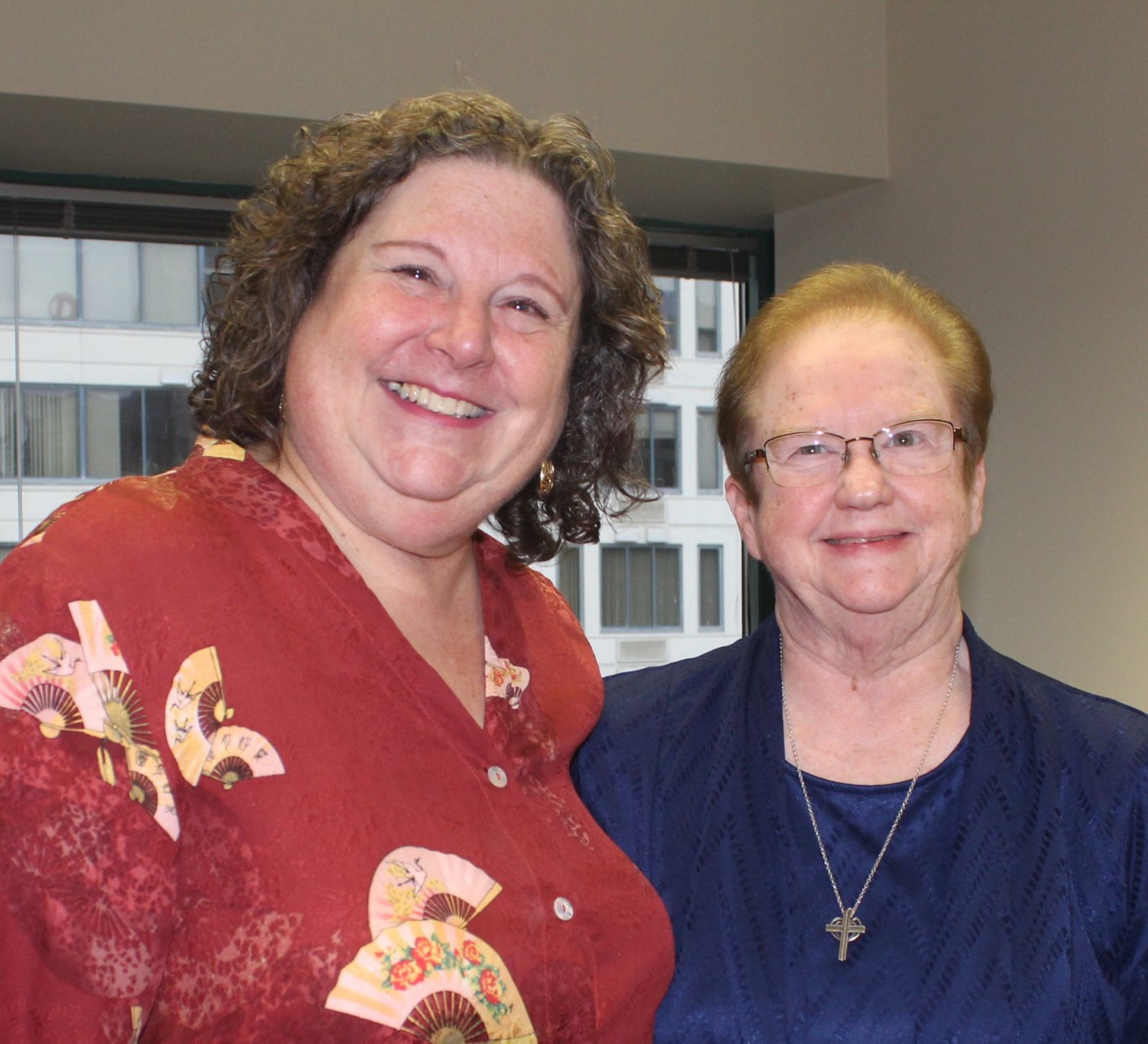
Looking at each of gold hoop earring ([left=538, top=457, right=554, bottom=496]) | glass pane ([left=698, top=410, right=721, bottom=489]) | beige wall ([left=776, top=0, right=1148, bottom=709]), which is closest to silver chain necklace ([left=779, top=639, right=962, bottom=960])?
gold hoop earring ([left=538, top=457, right=554, bottom=496])

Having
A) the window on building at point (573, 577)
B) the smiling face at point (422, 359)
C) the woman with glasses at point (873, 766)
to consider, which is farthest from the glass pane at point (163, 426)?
the smiling face at point (422, 359)

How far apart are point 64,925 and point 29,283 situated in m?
3.08

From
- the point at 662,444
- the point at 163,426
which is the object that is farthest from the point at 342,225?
the point at 662,444

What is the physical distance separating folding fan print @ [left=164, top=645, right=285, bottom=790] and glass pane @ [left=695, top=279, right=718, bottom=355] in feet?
10.9

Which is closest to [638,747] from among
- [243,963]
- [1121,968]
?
[1121,968]

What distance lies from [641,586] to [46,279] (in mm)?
2047

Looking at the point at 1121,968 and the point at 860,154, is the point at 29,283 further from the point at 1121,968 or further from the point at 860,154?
the point at 1121,968

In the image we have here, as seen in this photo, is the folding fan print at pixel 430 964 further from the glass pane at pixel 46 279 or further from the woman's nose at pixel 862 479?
the glass pane at pixel 46 279

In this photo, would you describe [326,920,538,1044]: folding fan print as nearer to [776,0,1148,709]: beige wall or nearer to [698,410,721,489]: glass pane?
[776,0,1148,709]: beige wall

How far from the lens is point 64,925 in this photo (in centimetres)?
104

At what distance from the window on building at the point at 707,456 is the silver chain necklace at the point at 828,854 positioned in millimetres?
2574

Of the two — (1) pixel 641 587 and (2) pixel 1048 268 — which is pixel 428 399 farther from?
(1) pixel 641 587

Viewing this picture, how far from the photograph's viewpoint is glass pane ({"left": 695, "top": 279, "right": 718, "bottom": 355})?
4.36 m

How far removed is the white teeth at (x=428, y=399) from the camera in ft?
4.63
